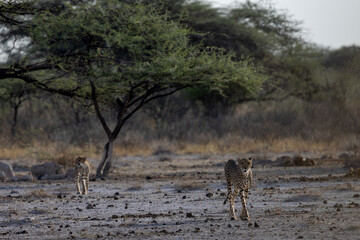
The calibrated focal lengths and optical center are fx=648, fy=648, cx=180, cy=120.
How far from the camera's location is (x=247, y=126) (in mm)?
30953

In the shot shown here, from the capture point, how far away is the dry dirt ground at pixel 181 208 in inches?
339

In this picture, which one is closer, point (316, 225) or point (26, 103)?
point (316, 225)

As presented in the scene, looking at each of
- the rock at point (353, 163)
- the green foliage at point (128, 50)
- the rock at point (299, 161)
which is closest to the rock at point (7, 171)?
the green foliage at point (128, 50)

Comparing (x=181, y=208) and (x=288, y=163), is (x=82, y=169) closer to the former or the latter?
(x=181, y=208)

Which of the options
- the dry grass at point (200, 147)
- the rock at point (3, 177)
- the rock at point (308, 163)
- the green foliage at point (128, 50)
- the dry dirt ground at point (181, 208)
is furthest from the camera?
the dry grass at point (200, 147)

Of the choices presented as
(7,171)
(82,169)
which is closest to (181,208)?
(82,169)

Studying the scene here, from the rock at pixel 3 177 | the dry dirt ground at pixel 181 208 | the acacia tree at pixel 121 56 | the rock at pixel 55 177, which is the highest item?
the acacia tree at pixel 121 56

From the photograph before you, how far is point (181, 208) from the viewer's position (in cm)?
1128

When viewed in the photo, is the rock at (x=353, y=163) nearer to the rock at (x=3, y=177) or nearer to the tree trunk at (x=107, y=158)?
the tree trunk at (x=107, y=158)

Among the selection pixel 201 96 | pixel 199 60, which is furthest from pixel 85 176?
pixel 201 96

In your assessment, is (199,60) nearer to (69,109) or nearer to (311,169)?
(311,169)

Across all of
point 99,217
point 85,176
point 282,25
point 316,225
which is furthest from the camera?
point 282,25

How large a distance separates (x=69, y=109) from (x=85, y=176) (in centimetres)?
2342

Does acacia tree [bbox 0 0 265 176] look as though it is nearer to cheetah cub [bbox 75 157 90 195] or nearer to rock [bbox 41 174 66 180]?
rock [bbox 41 174 66 180]
